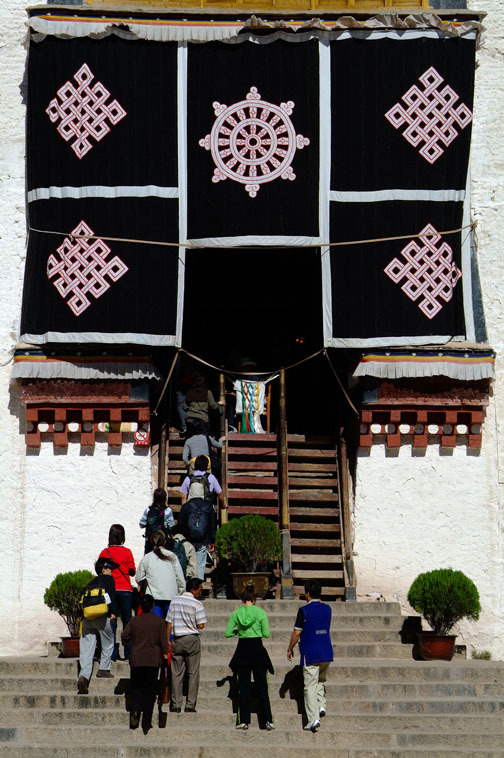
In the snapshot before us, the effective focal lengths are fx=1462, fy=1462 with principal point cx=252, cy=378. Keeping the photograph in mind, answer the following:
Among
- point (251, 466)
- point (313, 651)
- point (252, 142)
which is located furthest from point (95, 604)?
point (252, 142)

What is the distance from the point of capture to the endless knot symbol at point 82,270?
50.1 ft

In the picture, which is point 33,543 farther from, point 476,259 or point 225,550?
point 476,259

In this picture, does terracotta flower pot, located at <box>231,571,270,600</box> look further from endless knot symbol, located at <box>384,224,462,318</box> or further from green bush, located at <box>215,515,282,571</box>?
endless knot symbol, located at <box>384,224,462,318</box>

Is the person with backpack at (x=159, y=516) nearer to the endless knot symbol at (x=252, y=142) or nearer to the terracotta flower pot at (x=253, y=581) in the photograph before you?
the terracotta flower pot at (x=253, y=581)

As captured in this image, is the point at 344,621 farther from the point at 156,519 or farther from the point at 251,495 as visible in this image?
the point at 251,495

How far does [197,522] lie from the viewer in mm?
14109

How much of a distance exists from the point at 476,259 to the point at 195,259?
458 cm

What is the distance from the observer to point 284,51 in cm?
1559

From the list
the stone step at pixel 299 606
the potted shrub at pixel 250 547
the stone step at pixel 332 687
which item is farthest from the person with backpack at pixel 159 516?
the stone step at pixel 332 687

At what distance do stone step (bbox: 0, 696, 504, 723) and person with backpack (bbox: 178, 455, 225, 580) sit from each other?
2206 millimetres

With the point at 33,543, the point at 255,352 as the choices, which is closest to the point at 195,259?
the point at 255,352

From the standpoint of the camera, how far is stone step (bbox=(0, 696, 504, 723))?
1200 centimetres

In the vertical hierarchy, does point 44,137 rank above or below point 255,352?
above

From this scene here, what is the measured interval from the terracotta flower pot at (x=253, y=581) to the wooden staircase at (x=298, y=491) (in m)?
0.95
